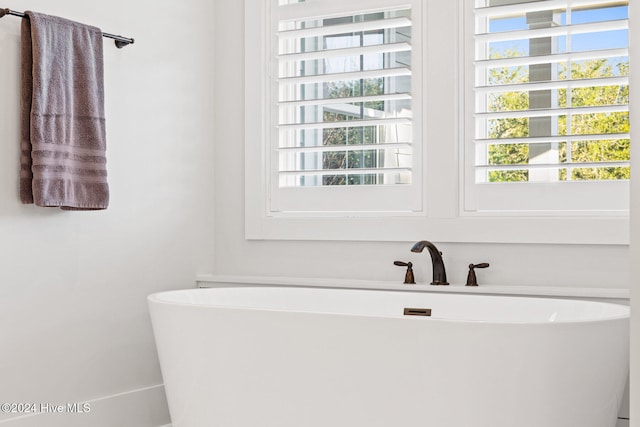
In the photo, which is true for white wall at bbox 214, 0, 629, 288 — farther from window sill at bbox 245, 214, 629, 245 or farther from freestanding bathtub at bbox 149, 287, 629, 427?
freestanding bathtub at bbox 149, 287, 629, 427

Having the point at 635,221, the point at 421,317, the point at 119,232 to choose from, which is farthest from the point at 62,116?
the point at 635,221

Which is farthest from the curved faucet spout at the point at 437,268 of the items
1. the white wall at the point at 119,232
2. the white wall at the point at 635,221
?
the white wall at the point at 635,221

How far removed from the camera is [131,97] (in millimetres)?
3279

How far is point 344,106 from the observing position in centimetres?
348

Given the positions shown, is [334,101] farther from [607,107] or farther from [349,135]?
[607,107]

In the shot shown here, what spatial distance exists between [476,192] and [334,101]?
0.75 m

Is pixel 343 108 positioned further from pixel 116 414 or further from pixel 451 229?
pixel 116 414

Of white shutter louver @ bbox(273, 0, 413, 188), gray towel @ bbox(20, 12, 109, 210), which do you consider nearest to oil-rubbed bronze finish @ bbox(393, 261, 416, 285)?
white shutter louver @ bbox(273, 0, 413, 188)

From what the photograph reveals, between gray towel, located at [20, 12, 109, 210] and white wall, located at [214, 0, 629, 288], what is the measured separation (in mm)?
849

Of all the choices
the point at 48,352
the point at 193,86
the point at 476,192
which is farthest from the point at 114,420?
the point at 476,192

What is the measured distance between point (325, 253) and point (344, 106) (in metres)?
0.68

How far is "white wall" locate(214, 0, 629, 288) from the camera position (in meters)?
2.96

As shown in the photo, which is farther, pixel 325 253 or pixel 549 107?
pixel 325 253

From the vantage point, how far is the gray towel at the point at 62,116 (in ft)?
8.89
